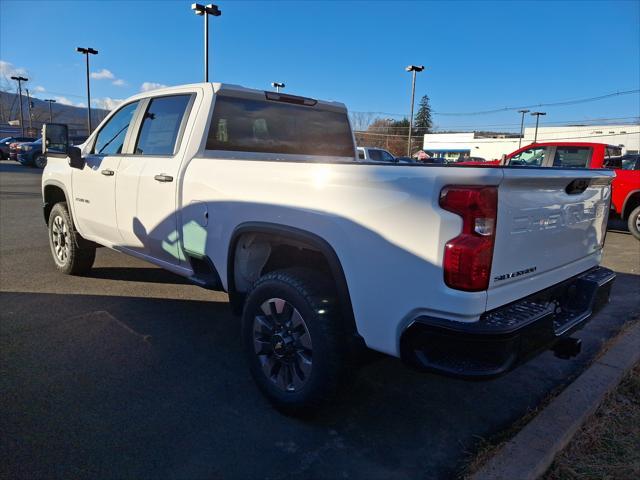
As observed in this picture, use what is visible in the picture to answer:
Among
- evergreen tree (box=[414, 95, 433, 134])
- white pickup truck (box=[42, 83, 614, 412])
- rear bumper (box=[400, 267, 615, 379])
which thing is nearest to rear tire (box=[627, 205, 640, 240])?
white pickup truck (box=[42, 83, 614, 412])

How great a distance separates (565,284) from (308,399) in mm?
1627

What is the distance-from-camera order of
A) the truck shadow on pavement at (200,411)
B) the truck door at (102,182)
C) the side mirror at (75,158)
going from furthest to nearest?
the side mirror at (75,158) → the truck door at (102,182) → the truck shadow on pavement at (200,411)

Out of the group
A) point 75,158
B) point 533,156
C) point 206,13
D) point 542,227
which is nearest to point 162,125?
point 75,158

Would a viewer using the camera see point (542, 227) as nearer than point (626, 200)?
Yes

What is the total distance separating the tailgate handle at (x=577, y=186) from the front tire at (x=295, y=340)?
→ 1.42m

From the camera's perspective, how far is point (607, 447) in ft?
8.39

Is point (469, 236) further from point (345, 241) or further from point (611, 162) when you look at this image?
point (611, 162)

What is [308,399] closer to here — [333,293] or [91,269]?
[333,293]

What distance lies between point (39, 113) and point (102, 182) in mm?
131238

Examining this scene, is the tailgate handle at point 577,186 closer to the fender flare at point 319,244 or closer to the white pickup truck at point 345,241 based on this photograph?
the white pickup truck at point 345,241

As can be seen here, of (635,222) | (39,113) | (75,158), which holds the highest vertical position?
(39,113)

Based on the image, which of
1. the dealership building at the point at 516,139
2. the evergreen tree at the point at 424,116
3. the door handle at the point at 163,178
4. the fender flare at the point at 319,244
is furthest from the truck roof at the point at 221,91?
the evergreen tree at the point at 424,116

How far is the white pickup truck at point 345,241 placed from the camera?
2.08 m

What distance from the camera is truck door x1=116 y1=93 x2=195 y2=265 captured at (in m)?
3.63
